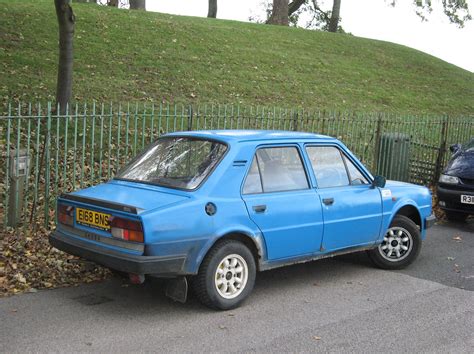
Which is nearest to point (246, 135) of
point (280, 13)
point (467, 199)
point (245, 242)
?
point (245, 242)

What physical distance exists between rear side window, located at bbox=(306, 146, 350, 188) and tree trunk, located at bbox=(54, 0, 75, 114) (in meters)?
6.14

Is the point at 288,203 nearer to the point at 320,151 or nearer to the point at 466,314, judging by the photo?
the point at 320,151

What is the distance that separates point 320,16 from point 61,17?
1623 inches

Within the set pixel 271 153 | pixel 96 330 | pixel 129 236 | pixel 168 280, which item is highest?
pixel 271 153

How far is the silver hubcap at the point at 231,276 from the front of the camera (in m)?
4.87

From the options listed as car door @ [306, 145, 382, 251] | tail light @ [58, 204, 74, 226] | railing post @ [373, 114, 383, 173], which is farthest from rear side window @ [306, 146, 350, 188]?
railing post @ [373, 114, 383, 173]

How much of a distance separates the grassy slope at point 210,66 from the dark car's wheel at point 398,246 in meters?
7.81

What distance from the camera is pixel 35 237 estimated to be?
22.0 ft

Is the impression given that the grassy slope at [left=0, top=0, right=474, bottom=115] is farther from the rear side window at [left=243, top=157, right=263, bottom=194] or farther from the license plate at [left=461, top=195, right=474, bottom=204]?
the rear side window at [left=243, top=157, right=263, bottom=194]

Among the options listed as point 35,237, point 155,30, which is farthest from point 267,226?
point 155,30

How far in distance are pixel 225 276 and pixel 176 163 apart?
1173 mm

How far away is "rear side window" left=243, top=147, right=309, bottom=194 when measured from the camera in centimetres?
522

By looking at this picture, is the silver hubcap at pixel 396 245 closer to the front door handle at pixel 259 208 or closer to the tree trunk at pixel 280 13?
the front door handle at pixel 259 208

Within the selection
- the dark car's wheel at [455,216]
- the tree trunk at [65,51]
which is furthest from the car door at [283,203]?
the tree trunk at [65,51]
